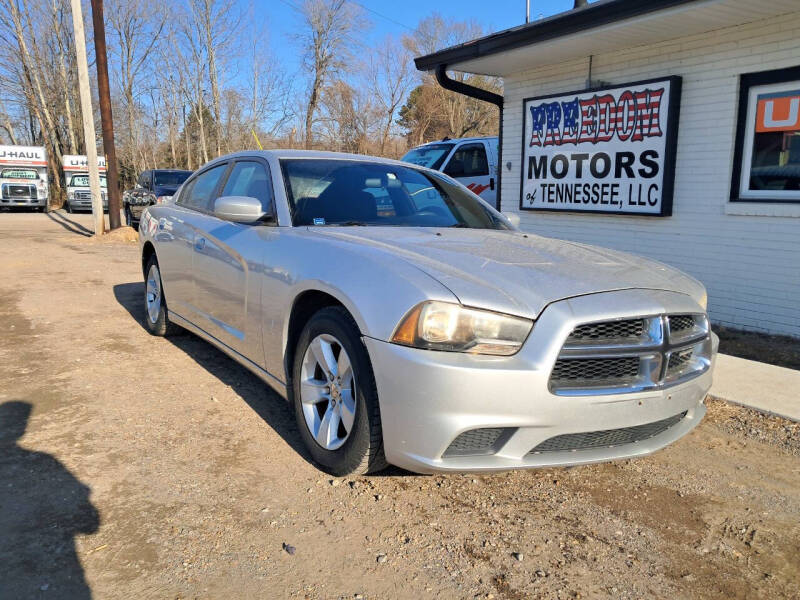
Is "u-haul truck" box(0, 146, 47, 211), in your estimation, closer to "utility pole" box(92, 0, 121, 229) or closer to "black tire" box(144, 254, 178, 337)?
"utility pole" box(92, 0, 121, 229)

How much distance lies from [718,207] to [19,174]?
29055 millimetres

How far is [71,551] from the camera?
7.97 ft

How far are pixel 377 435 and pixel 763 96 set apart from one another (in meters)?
5.88

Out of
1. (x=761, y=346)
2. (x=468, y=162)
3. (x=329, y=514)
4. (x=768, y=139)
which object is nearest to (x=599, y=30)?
(x=768, y=139)

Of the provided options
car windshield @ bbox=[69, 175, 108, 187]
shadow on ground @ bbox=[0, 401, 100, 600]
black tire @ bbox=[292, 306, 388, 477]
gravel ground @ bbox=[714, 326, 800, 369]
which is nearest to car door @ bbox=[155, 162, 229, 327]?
shadow on ground @ bbox=[0, 401, 100, 600]

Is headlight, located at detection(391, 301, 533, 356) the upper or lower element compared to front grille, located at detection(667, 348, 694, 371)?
upper

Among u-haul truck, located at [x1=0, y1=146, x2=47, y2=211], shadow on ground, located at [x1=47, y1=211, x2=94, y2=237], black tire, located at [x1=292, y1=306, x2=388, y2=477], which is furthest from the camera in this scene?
u-haul truck, located at [x1=0, y1=146, x2=47, y2=211]

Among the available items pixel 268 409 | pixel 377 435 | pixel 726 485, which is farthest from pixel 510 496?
pixel 268 409

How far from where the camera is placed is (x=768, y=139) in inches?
248

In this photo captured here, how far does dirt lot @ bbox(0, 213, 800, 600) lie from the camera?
231 centimetres

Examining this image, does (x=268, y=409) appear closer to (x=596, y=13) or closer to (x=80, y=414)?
(x=80, y=414)

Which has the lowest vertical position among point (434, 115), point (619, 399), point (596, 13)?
point (619, 399)

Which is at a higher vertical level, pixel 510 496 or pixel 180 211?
pixel 180 211

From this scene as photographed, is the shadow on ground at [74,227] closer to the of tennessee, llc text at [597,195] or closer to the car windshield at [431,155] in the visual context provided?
the car windshield at [431,155]
